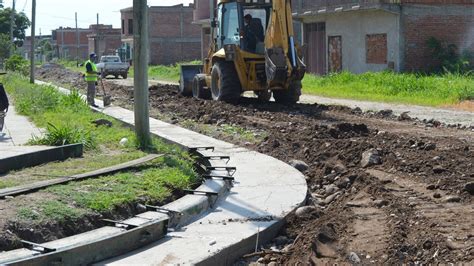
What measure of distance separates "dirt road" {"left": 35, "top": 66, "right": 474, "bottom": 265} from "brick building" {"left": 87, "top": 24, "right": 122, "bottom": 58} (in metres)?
90.0

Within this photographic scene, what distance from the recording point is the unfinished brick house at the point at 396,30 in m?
36.2

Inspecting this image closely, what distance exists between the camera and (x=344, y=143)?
13.6 m

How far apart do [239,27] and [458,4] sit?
16.6m

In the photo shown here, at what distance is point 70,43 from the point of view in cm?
14025

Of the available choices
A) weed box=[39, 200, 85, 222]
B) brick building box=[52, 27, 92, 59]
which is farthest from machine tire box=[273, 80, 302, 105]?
brick building box=[52, 27, 92, 59]

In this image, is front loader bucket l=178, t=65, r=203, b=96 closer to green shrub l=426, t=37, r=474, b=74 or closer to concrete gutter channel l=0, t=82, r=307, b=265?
green shrub l=426, t=37, r=474, b=74

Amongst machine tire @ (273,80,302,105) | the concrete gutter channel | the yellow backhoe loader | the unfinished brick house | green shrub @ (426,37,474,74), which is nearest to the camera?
the concrete gutter channel

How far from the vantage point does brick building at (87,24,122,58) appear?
107688 millimetres

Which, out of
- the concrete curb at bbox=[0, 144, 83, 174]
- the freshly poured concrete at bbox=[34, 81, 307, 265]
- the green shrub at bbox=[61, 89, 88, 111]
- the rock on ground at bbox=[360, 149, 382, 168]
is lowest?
the freshly poured concrete at bbox=[34, 81, 307, 265]

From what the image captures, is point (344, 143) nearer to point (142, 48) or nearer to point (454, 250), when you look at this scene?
point (142, 48)

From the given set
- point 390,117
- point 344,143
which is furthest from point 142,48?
point 390,117

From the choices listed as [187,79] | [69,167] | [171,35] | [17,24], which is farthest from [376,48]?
[17,24]

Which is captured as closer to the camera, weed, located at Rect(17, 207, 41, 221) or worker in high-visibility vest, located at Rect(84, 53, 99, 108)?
weed, located at Rect(17, 207, 41, 221)

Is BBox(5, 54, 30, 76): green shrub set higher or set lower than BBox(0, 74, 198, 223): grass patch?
Answer: higher
